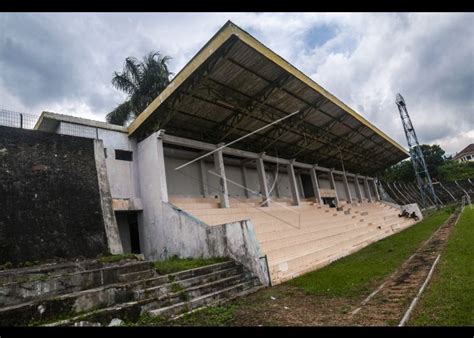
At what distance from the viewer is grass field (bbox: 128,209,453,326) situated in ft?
15.2

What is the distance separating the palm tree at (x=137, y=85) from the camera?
62.9ft

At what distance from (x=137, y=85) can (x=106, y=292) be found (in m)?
16.9

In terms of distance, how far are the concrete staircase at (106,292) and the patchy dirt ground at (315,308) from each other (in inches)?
20.6

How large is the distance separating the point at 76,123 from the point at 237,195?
890 centimetres

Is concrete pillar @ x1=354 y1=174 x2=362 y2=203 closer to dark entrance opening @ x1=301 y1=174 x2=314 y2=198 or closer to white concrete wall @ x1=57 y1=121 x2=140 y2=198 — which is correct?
dark entrance opening @ x1=301 y1=174 x2=314 y2=198

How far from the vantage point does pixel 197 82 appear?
9.83 metres

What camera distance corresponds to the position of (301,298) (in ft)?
19.0

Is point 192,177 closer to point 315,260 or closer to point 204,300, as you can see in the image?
point 315,260

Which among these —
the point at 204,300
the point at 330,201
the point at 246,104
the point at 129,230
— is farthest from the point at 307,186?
the point at 204,300

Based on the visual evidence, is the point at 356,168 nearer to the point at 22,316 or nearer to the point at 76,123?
the point at 76,123

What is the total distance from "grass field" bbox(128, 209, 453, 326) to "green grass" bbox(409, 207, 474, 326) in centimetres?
108

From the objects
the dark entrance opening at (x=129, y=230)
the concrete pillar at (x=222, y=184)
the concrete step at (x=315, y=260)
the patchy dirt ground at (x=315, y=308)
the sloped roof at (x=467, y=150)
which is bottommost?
the patchy dirt ground at (x=315, y=308)

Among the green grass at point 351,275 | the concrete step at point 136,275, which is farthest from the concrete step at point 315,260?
the concrete step at point 136,275

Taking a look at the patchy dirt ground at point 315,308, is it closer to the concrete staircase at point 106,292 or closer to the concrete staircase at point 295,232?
the concrete staircase at point 106,292
